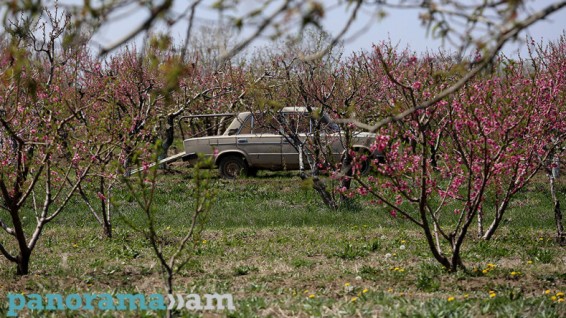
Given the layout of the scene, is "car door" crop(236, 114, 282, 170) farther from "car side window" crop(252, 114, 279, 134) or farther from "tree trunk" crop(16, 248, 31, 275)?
"tree trunk" crop(16, 248, 31, 275)

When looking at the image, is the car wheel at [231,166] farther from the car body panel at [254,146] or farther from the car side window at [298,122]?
Result: the car side window at [298,122]

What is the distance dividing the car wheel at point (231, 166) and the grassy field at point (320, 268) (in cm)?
476

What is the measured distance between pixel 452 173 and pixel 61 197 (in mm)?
7770

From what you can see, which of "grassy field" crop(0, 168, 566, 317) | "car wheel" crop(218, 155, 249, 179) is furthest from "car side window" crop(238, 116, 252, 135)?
"grassy field" crop(0, 168, 566, 317)

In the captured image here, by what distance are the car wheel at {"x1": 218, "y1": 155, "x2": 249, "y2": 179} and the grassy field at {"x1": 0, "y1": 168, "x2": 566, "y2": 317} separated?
476cm

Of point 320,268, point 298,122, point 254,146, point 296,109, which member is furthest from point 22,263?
point 254,146


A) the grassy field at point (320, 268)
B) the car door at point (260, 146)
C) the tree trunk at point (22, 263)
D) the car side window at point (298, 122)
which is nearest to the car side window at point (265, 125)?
the car door at point (260, 146)

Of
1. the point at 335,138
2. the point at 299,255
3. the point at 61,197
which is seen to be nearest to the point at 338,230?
the point at 299,255

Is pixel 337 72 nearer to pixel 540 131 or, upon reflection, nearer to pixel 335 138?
pixel 335 138

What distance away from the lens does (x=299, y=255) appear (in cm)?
751

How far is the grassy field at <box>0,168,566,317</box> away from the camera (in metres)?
4.89

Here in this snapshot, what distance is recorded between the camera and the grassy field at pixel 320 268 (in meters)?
4.89

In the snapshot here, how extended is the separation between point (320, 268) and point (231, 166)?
9.42 metres

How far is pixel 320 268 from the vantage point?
6.74m
